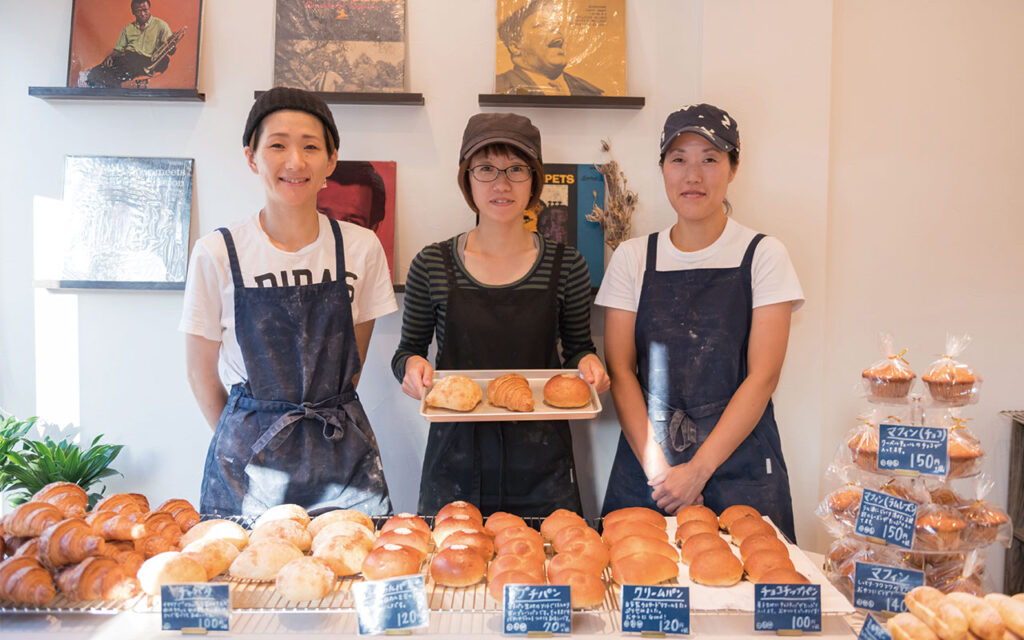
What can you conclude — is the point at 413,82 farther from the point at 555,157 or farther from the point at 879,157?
the point at 879,157

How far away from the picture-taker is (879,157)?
3.13 meters

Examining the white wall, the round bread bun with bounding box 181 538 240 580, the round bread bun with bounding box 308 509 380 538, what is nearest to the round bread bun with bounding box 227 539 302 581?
the round bread bun with bounding box 181 538 240 580

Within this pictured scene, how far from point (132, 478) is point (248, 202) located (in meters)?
1.37

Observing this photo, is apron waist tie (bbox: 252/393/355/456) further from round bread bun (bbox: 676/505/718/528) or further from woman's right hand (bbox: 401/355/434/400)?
round bread bun (bbox: 676/505/718/528)

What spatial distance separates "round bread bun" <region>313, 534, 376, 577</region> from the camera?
1.58 metres

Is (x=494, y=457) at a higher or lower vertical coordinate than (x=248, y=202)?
lower

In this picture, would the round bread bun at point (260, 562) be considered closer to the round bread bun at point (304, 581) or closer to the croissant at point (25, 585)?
the round bread bun at point (304, 581)

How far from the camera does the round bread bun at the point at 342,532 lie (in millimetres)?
1664

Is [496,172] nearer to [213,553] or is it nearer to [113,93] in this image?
[213,553]

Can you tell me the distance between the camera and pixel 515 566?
1.54m

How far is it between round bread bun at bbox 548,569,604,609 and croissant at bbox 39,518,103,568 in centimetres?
101

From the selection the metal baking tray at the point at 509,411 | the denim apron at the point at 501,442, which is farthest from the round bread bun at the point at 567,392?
the denim apron at the point at 501,442

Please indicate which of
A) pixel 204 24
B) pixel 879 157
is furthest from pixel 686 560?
pixel 204 24

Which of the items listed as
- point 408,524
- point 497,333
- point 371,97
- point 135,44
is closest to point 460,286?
point 497,333
